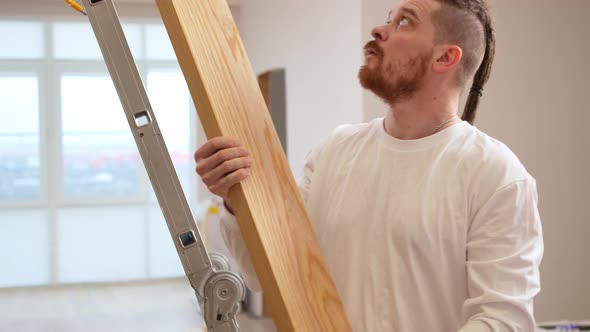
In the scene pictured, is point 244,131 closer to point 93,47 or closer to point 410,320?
point 410,320

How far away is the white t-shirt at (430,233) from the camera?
1.20 metres

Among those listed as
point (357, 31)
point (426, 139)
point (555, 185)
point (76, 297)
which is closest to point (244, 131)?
point (426, 139)

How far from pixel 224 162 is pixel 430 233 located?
414 mm

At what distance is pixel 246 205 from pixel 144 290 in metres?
6.93

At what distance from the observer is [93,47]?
26.2 feet

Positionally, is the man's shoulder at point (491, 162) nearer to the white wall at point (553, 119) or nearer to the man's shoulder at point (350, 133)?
the man's shoulder at point (350, 133)

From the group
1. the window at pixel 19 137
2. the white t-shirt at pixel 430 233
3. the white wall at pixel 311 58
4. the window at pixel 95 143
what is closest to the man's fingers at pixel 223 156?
the white t-shirt at pixel 430 233

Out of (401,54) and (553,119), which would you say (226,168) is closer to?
(401,54)

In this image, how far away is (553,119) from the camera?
433 centimetres

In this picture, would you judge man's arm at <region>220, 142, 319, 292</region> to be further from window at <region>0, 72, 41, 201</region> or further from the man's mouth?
window at <region>0, 72, 41, 201</region>

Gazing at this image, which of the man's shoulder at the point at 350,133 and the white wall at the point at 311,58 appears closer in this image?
the man's shoulder at the point at 350,133

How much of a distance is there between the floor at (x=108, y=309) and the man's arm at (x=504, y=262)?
14.8 ft

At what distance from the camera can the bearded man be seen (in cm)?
121

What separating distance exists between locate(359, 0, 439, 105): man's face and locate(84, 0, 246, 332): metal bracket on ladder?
1.73ft
